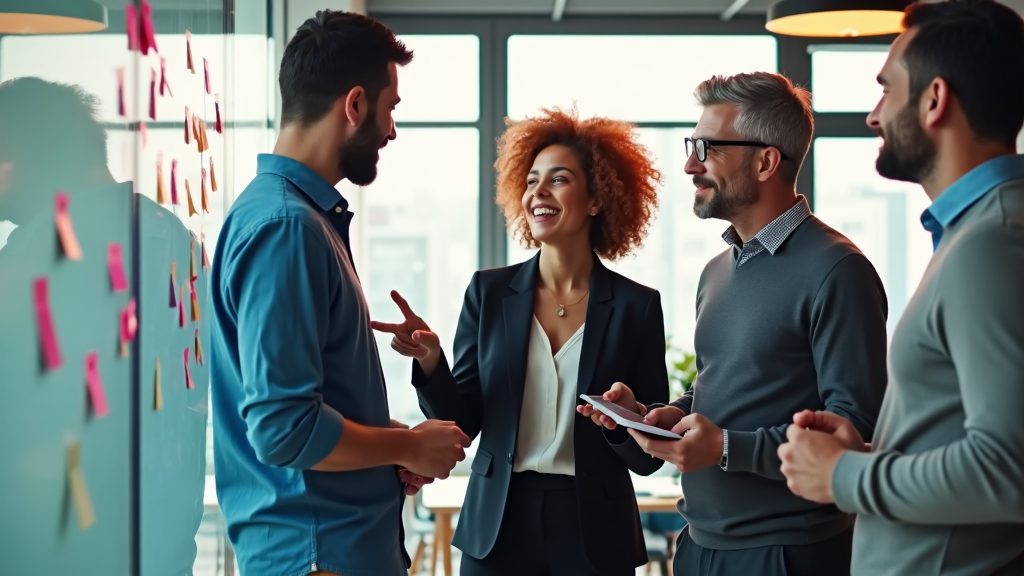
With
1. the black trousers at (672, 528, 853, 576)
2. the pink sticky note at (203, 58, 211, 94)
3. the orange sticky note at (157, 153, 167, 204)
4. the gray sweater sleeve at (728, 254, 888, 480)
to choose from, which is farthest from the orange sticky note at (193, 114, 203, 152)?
the black trousers at (672, 528, 853, 576)

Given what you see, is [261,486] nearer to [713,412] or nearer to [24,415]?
[24,415]

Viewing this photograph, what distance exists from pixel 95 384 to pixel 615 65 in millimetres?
5450

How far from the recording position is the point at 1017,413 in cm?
119

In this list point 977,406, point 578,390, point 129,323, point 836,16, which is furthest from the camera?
point 836,16

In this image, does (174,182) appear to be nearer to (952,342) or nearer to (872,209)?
(952,342)

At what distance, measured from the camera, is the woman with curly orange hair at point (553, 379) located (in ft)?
7.65

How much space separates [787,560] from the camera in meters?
1.97

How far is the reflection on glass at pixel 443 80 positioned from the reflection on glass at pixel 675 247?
3.38 ft

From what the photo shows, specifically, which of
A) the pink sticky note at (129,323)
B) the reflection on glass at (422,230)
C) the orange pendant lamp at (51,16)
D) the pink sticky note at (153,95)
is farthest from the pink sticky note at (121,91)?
the reflection on glass at (422,230)

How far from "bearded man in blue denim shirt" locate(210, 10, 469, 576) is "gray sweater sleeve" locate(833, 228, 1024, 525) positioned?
2.74 feet

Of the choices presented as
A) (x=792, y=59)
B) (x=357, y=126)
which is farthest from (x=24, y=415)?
(x=792, y=59)

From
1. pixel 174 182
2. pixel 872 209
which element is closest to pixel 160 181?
pixel 174 182

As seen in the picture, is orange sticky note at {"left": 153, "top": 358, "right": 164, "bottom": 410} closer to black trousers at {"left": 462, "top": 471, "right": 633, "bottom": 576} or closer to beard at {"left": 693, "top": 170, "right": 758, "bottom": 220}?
black trousers at {"left": 462, "top": 471, "right": 633, "bottom": 576}

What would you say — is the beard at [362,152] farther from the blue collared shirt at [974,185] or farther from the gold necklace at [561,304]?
the blue collared shirt at [974,185]
